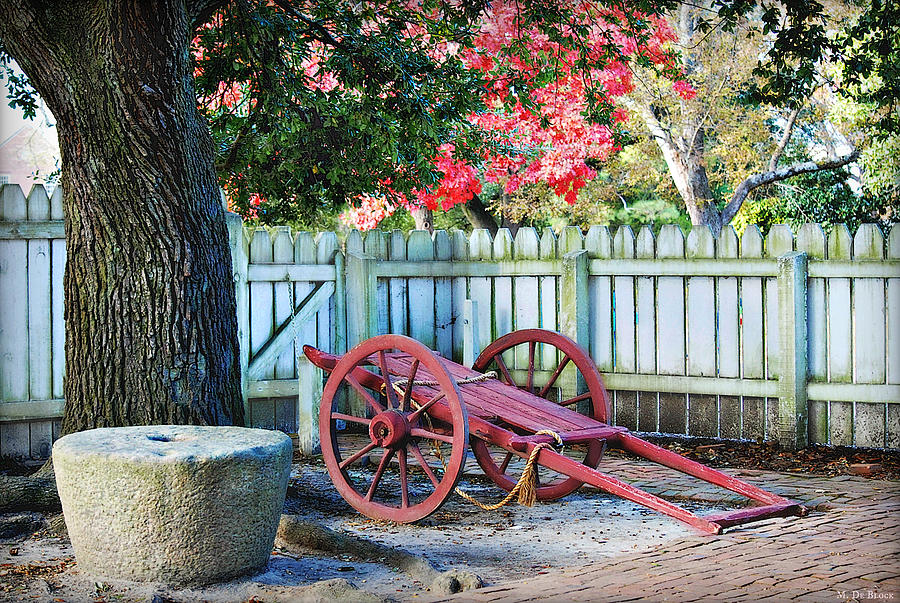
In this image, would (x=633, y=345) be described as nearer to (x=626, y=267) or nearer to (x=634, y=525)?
(x=626, y=267)

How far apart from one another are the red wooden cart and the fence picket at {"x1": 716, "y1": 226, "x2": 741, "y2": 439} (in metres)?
2.01

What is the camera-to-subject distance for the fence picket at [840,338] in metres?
7.73

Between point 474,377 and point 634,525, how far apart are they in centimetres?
141

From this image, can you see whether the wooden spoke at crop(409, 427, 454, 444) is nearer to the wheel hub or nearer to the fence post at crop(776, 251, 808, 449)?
the wheel hub

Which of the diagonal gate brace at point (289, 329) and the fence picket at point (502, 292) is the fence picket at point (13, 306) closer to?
the diagonal gate brace at point (289, 329)

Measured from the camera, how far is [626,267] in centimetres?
860

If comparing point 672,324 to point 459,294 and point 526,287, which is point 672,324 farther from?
point 459,294

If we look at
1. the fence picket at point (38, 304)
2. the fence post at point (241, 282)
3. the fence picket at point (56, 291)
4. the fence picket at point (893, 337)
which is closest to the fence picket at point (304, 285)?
the fence post at point (241, 282)

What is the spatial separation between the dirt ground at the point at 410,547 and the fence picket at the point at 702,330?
974mm

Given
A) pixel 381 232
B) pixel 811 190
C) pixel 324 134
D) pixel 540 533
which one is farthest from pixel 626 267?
pixel 811 190

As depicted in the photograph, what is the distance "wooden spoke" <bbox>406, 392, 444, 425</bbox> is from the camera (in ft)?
18.2

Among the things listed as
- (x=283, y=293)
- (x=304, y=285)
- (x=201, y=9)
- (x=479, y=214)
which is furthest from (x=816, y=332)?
(x=479, y=214)

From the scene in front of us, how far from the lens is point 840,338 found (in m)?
7.76

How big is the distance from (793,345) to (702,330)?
801 millimetres
